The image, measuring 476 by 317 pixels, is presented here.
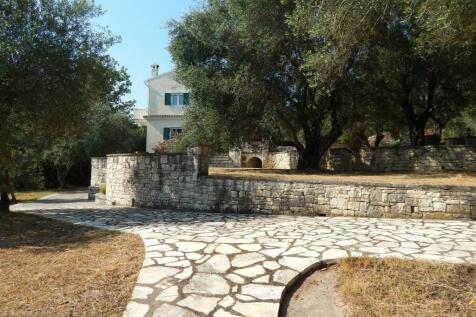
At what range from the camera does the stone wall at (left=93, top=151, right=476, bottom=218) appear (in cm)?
791

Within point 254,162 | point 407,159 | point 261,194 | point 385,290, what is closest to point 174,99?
point 254,162

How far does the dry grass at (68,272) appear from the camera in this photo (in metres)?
3.79

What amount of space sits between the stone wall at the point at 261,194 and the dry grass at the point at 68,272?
3.59m

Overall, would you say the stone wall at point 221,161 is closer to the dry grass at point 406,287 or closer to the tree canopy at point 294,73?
the tree canopy at point 294,73

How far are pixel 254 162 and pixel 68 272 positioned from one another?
2010cm

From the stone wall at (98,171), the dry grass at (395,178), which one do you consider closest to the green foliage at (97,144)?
the stone wall at (98,171)

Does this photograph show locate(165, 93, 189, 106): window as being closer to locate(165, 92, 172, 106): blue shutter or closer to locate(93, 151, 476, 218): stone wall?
locate(165, 92, 172, 106): blue shutter

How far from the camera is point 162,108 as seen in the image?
32375 millimetres

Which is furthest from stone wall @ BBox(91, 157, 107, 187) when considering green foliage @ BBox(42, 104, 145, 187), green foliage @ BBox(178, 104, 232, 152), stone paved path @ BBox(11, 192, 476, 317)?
stone paved path @ BBox(11, 192, 476, 317)

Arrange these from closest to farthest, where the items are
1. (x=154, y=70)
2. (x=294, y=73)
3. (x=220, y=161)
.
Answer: (x=294, y=73), (x=220, y=161), (x=154, y=70)

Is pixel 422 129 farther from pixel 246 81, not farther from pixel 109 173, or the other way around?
pixel 109 173

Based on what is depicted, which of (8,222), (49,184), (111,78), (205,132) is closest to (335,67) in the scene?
(205,132)

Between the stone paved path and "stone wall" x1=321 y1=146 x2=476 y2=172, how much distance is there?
25.8ft

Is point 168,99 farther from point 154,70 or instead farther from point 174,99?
point 154,70
